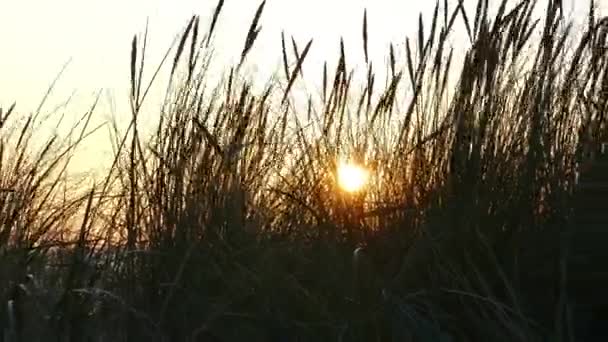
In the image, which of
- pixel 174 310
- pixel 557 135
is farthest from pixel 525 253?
pixel 174 310

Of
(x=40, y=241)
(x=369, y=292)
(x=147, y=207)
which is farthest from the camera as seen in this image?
(x=40, y=241)

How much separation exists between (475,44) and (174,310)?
35.1 inches

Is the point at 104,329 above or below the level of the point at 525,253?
below

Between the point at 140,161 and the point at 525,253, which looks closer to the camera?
the point at 525,253

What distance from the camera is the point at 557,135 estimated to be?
2506mm

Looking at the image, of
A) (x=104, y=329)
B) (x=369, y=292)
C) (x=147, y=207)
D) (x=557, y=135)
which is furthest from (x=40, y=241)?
(x=557, y=135)

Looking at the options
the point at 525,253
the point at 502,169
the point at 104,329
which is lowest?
the point at 104,329

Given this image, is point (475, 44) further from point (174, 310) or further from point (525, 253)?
point (174, 310)

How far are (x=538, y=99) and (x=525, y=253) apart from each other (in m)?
0.39

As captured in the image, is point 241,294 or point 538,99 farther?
point 538,99

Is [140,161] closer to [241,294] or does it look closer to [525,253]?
[241,294]

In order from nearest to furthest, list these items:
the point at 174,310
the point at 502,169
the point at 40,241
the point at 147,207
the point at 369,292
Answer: the point at 369,292 < the point at 174,310 < the point at 502,169 < the point at 147,207 < the point at 40,241

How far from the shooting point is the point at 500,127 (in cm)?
247

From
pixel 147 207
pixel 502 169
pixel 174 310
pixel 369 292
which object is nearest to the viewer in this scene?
pixel 369 292
